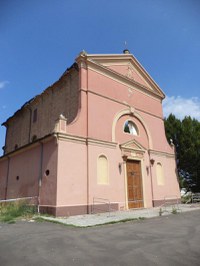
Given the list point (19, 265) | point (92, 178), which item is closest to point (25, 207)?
point (92, 178)

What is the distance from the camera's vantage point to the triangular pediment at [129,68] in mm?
17109

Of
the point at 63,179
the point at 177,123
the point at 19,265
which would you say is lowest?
the point at 19,265

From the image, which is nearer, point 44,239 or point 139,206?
point 44,239

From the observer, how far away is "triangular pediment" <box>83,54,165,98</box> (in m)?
17.1

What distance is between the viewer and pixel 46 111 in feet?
62.4

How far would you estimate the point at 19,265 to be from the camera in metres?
4.34

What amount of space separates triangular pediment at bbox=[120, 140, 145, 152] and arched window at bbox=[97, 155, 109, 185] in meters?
1.90

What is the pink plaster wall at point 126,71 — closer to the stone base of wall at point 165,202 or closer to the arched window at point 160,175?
the arched window at point 160,175

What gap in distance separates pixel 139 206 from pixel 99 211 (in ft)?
12.9

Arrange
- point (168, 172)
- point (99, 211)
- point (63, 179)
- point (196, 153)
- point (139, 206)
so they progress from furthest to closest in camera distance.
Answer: point (196, 153) → point (168, 172) → point (139, 206) → point (99, 211) → point (63, 179)

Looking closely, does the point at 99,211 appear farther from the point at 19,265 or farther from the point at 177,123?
the point at 177,123

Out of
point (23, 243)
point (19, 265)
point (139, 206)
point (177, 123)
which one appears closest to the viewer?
point (19, 265)

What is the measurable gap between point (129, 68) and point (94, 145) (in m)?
8.46

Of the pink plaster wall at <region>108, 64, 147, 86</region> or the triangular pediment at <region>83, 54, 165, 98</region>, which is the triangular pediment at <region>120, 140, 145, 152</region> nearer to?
the triangular pediment at <region>83, 54, 165, 98</region>
